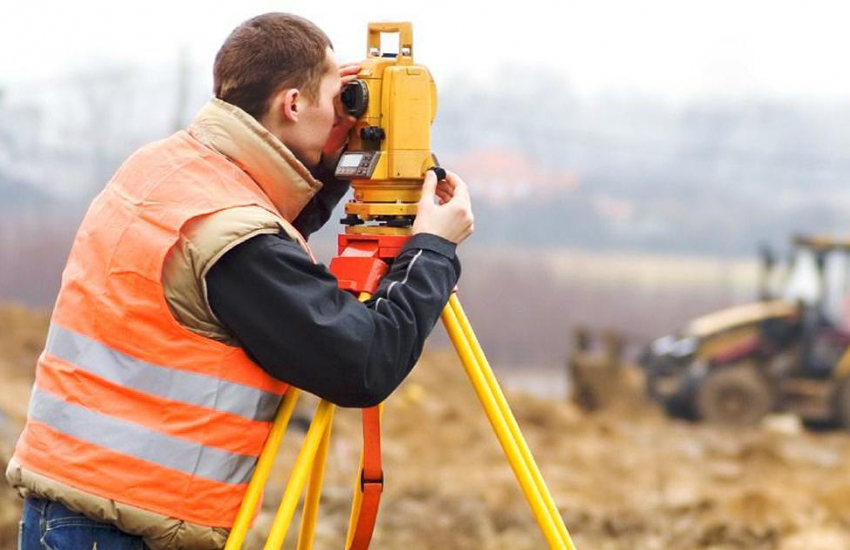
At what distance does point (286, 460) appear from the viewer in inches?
353

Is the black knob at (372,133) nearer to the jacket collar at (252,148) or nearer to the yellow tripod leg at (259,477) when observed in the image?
the jacket collar at (252,148)

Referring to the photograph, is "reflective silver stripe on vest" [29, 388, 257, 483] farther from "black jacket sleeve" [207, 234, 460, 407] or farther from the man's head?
the man's head

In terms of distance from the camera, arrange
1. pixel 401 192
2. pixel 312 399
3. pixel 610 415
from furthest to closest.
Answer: pixel 610 415
pixel 312 399
pixel 401 192

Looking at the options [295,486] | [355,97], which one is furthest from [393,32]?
[295,486]

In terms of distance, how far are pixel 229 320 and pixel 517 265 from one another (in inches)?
792

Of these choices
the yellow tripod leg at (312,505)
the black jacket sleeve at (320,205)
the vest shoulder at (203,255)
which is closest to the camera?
the vest shoulder at (203,255)

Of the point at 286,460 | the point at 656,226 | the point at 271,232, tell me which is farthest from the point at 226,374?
the point at 656,226

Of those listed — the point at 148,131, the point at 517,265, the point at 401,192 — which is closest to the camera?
the point at 401,192

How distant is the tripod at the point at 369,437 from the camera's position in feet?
8.23

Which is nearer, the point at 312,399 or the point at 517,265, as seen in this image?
the point at 312,399

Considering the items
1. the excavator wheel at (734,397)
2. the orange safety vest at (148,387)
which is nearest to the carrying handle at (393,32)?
the orange safety vest at (148,387)

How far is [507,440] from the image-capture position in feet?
8.85

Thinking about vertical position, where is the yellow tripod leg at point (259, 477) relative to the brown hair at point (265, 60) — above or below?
below

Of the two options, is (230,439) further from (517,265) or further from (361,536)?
(517,265)
